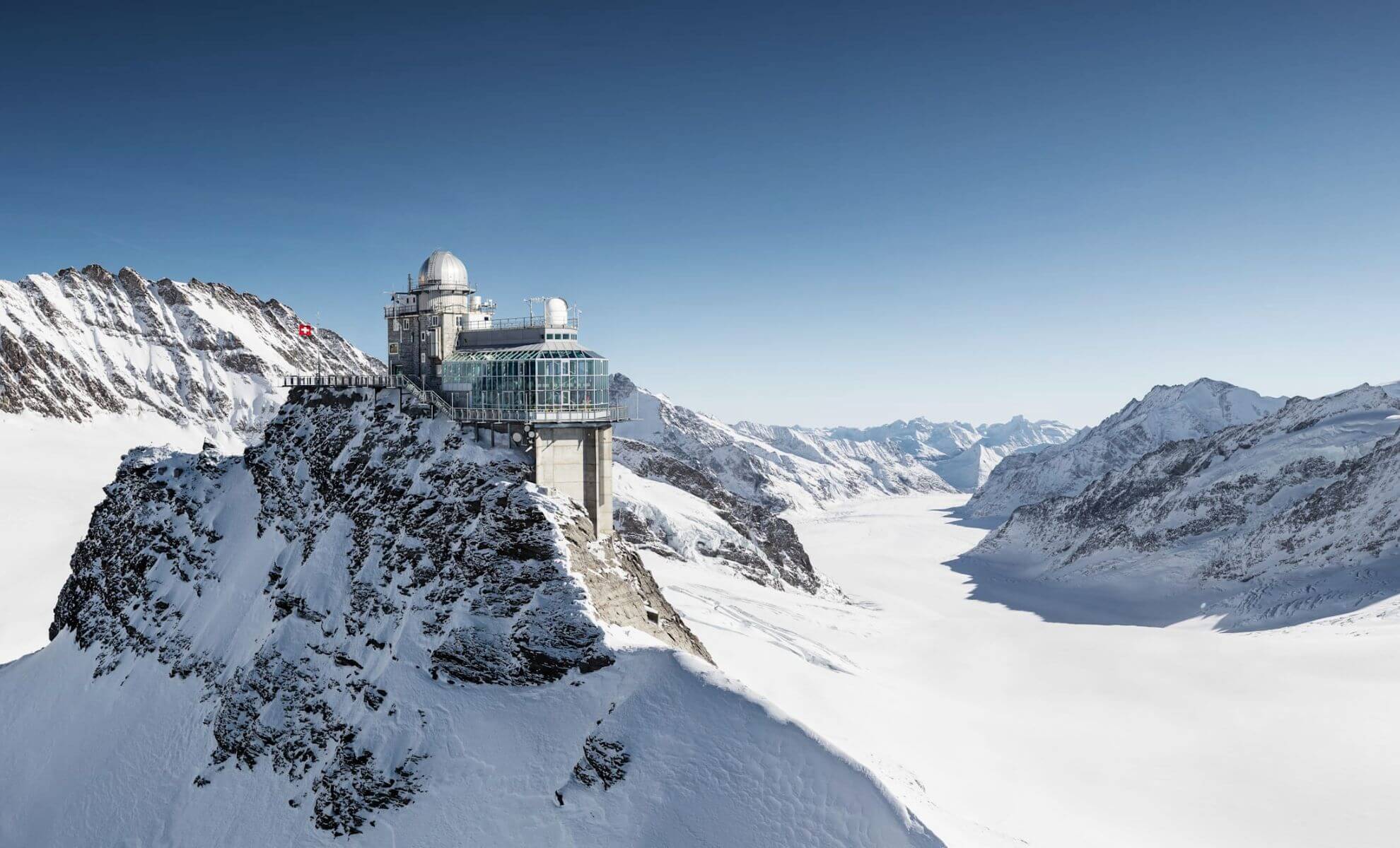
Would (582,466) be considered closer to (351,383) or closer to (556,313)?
(556,313)

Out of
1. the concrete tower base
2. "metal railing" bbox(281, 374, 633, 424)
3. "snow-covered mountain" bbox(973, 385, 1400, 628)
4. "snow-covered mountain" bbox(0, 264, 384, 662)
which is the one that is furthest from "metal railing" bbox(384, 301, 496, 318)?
"snow-covered mountain" bbox(973, 385, 1400, 628)

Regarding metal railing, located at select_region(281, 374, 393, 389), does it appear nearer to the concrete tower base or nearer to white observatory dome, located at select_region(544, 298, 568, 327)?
white observatory dome, located at select_region(544, 298, 568, 327)

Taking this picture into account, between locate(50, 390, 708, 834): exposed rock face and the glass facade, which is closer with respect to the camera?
locate(50, 390, 708, 834): exposed rock face

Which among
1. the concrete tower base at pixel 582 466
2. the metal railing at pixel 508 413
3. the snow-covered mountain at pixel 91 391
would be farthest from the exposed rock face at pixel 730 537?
the snow-covered mountain at pixel 91 391

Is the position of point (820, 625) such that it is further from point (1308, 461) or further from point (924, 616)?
point (1308, 461)

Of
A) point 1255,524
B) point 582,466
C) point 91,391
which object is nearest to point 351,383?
point 582,466
